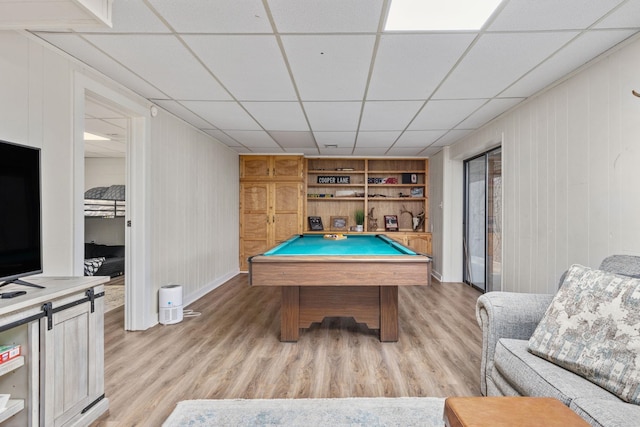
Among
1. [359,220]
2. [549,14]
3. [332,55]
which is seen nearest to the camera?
[549,14]

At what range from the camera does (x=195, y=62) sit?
7.68 ft

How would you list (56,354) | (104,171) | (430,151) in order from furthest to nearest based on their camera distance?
(104,171) < (430,151) < (56,354)

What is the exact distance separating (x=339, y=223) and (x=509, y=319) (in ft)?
15.5

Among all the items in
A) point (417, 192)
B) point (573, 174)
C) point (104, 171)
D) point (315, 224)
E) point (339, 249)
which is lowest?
point (339, 249)

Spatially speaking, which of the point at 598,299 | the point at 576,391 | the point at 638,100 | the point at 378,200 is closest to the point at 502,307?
the point at 598,299

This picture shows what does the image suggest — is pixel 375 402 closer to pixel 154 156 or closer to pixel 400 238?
pixel 154 156

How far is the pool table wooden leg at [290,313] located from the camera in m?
2.87

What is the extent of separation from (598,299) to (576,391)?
17.4 inches

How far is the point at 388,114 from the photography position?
354 centimetres

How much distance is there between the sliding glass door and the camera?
4.14 m

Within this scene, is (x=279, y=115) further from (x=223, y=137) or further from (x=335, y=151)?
(x=335, y=151)

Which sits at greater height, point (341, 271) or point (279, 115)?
point (279, 115)

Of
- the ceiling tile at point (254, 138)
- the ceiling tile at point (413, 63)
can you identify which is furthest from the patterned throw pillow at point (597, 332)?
the ceiling tile at point (254, 138)

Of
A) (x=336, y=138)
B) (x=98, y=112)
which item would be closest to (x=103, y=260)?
(x=98, y=112)
